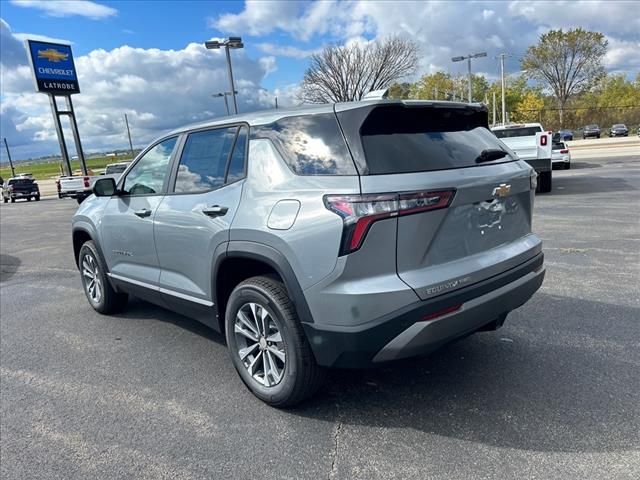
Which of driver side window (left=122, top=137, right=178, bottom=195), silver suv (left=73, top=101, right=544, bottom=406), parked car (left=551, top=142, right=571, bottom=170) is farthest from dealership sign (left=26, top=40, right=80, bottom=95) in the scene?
silver suv (left=73, top=101, right=544, bottom=406)

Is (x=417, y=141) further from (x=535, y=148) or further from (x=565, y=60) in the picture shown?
(x=565, y=60)

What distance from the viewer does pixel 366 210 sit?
7.92 feet

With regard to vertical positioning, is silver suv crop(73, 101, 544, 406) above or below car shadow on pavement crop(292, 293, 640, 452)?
above

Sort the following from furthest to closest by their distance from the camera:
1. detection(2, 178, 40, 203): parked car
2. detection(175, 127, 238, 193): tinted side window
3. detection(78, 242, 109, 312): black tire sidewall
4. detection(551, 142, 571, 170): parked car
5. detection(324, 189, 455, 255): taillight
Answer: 1. detection(2, 178, 40, 203): parked car
2. detection(551, 142, 571, 170): parked car
3. detection(78, 242, 109, 312): black tire sidewall
4. detection(175, 127, 238, 193): tinted side window
5. detection(324, 189, 455, 255): taillight

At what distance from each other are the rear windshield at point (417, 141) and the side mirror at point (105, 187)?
9.14 feet

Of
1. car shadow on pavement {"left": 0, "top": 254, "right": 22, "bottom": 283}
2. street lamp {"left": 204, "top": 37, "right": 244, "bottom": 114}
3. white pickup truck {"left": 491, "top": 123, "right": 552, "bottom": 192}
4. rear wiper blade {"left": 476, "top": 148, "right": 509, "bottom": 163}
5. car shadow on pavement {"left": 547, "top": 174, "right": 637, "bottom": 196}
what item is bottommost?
car shadow on pavement {"left": 547, "top": 174, "right": 637, "bottom": 196}

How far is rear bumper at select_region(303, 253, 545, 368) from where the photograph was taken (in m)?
2.46

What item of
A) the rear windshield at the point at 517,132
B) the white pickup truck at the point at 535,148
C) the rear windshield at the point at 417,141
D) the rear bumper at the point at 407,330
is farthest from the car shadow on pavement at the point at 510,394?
the rear windshield at the point at 517,132

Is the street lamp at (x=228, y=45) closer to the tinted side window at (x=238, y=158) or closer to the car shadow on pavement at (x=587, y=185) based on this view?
the car shadow on pavement at (x=587, y=185)

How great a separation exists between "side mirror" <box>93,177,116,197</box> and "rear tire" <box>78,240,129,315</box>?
75 centimetres

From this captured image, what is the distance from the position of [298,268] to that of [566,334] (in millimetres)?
2520

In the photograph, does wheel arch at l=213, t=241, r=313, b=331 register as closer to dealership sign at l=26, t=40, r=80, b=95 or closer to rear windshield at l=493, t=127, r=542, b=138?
rear windshield at l=493, t=127, r=542, b=138

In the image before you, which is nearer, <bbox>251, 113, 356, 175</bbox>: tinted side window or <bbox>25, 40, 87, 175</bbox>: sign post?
<bbox>251, 113, 356, 175</bbox>: tinted side window

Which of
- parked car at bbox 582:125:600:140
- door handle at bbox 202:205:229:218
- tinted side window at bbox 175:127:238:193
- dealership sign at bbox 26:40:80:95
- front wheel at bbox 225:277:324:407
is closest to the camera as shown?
front wheel at bbox 225:277:324:407
